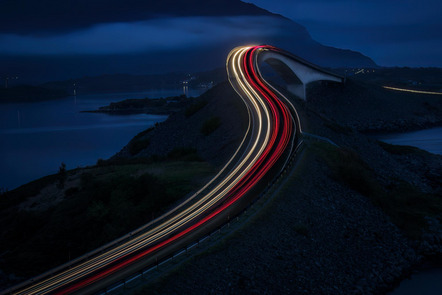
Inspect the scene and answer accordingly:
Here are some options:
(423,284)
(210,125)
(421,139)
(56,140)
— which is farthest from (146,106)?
(423,284)

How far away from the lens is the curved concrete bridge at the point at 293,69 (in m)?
69.1

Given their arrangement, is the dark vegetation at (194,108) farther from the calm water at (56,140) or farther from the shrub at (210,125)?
the calm water at (56,140)

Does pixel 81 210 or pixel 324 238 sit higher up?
pixel 324 238

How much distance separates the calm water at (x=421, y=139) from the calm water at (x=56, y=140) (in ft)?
141

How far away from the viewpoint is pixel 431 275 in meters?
22.3

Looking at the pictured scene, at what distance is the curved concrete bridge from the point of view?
69.1 metres

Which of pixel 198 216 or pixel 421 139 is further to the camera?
pixel 421 139

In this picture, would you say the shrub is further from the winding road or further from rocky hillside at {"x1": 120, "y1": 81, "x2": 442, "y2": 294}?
rocky hillside at {"x1": 120, "y1": 81, "x2": 442, "y2": 294}

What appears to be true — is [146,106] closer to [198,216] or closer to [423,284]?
[198,216]

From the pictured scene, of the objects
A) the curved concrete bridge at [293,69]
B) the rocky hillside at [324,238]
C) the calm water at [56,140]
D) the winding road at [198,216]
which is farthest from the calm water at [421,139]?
the calm water at [56,140]

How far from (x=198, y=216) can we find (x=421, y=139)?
2146 inches

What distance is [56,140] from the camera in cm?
8794

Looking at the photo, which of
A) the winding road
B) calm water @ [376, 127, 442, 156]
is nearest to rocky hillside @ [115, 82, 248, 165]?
the winding road

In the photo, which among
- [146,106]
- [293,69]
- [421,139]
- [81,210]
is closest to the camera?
[81,210]
